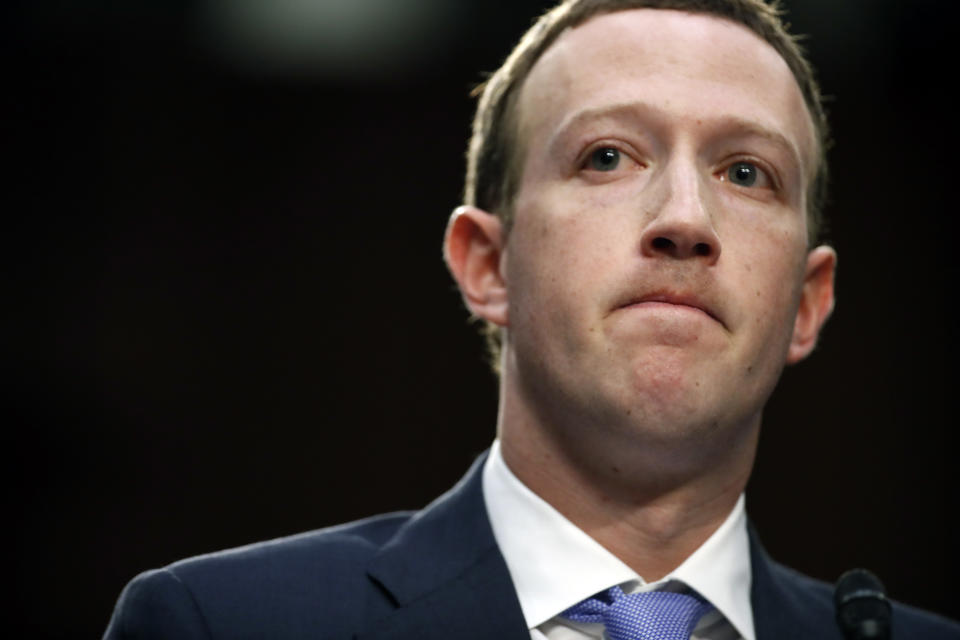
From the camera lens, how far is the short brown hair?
2287mm

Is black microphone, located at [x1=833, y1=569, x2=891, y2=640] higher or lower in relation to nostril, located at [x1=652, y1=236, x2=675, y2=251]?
lower

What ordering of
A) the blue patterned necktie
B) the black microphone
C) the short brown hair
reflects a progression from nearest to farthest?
the black microphone < the blue patterned necktie < the short brown hair

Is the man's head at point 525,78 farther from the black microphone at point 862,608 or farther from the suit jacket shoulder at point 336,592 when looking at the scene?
the black microphone at point 862,608

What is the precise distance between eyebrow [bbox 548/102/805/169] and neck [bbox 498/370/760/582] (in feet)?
1.60

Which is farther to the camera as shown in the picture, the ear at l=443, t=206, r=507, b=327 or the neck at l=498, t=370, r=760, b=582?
the ear at l=443, t=206, r=507, b=327

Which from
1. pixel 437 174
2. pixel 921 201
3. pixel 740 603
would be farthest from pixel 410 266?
pixel 740 603

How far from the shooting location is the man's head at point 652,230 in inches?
77.2

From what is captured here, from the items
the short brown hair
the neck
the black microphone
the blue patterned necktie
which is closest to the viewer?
the black microphone

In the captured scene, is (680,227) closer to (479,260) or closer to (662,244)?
(662,244)

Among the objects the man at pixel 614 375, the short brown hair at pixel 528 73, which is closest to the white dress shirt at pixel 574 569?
the man at pixel 614 375

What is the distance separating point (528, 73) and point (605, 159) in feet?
1.15

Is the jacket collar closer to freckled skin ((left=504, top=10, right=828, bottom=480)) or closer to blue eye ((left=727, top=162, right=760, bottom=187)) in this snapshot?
freckled skin ((left=504, top=10, right=828, bottom=480))

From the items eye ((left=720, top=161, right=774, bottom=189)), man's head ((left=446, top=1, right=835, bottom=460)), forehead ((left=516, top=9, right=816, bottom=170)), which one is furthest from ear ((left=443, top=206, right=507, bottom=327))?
eye ((left=720, top=161, right=774, bottom=189))

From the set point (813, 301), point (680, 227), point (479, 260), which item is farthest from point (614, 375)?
point (813, 301)
